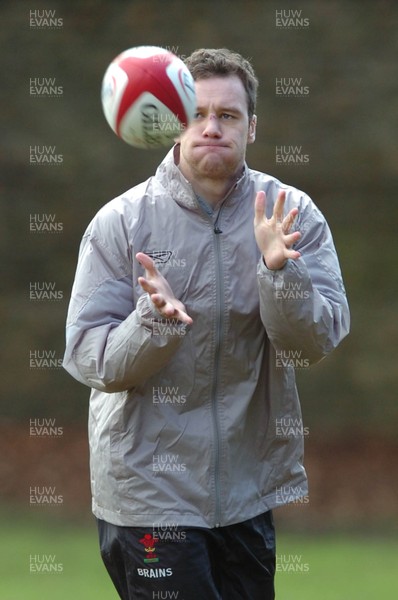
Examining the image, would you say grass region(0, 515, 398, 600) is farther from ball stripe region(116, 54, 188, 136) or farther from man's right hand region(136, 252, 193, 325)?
ball stripe region(116, 54, 188, 136)

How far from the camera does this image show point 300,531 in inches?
293

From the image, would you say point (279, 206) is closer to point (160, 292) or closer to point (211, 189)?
point (211, 189)

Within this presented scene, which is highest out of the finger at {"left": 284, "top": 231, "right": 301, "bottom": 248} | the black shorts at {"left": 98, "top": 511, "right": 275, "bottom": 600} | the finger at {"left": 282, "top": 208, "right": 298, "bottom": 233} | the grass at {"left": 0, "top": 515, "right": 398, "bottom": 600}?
the finger at {"left": 282, "top": 208, "right": 298, "bottom": 233}

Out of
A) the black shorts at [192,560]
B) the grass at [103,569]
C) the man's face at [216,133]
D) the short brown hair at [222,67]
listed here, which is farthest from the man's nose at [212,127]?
the grass at [103,569]

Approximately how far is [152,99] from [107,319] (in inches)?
24.4

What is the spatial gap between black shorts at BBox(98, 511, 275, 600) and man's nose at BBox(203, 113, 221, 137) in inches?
42.5

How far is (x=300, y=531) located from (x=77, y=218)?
263 centimetres

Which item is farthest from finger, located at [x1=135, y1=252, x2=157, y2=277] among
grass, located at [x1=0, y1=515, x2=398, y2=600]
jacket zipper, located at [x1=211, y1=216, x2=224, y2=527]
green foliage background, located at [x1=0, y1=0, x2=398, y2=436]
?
green foliage background, located at [x1=0, y1=0, x2=398, y2=436]

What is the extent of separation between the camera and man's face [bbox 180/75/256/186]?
3250 millimetres

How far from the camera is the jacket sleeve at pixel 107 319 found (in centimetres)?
310

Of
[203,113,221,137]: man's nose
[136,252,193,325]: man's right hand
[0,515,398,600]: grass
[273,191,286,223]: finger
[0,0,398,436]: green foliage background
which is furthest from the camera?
[0,0,398,436]: green foliage background

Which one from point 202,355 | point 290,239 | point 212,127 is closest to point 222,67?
point 212,127

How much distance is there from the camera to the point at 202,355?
322 cm

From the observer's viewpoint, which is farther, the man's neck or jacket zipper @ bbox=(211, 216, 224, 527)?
the man's neck
